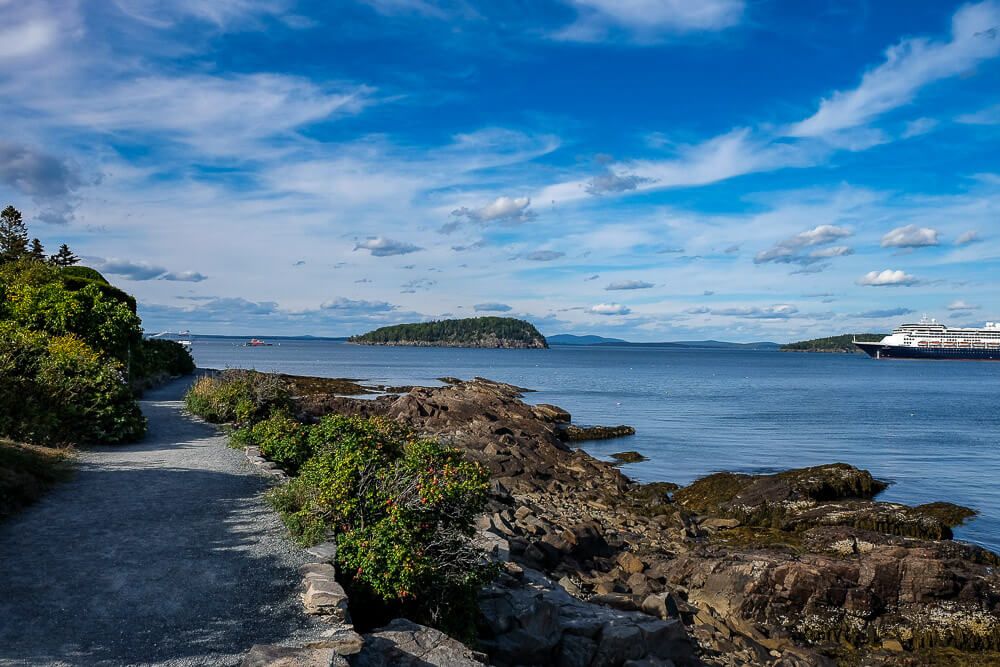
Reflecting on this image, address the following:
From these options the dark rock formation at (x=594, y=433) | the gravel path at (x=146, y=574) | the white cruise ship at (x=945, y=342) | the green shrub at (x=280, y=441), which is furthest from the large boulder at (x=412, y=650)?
the white cruise ship at (x=945, y=342)

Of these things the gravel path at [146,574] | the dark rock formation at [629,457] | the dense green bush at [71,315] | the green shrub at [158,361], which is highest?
the dense green bush at [71,315]

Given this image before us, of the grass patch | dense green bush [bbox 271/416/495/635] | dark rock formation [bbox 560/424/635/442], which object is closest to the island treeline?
the grass patch

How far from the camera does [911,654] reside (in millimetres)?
13617

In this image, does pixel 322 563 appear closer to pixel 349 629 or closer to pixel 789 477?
pixel 349 629

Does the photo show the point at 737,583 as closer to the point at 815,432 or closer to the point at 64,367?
the point at 64,367

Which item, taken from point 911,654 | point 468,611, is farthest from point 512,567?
point 911,654

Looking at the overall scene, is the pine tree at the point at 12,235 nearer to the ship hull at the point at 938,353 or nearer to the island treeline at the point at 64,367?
the island treeline at the point at 64,367

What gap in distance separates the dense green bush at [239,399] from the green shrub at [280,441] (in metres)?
3.11

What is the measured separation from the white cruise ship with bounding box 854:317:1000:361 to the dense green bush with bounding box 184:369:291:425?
18542cm

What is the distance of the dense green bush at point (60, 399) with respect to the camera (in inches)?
678

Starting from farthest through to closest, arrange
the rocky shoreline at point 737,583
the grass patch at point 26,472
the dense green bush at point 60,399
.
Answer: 1. the dense green bush at point 60,399
2. the grass patch at point 26,472
3. the rocky shoreline at point 737,583

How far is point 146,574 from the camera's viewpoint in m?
9.55

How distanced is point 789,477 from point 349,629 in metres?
21.3

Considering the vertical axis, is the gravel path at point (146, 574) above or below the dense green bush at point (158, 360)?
below
